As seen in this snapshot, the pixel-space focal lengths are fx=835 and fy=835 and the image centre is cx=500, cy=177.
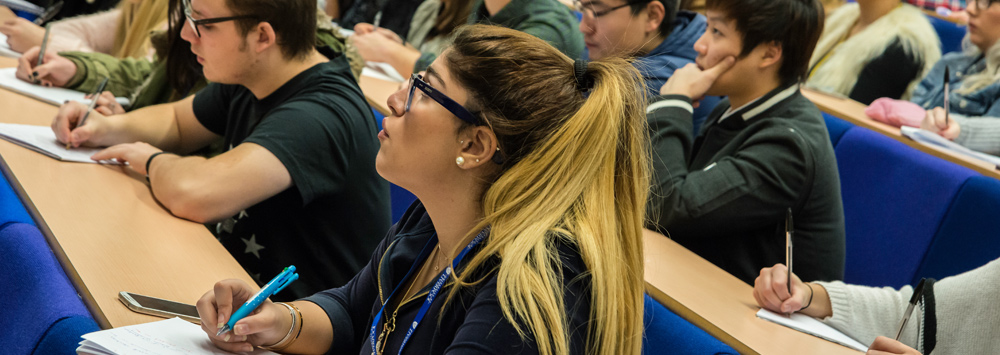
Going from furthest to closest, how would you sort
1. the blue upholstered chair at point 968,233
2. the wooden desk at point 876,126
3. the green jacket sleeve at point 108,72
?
the green jacket sleeve at point 108,72 < the wooden desk at point 876,126 < the blue upholstered chair at point 968,233

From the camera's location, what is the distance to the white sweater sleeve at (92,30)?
330 centimetres

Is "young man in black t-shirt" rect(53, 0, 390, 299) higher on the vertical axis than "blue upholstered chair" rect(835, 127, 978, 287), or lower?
higher

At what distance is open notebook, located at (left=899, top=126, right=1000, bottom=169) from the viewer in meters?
2.61

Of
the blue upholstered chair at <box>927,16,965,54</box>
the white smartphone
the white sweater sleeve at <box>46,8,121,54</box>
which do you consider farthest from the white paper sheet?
the blue upholstered chair at <box>927,16,965,54</box>

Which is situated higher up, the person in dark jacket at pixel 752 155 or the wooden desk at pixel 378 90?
the person in dark jacket at pixel 752 155

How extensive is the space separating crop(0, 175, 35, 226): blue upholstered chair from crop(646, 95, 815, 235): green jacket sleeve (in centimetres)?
122

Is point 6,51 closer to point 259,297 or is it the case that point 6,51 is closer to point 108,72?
point 108,72

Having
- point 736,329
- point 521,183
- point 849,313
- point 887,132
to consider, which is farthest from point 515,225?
point 887,132

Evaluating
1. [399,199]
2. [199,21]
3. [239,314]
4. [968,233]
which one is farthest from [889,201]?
[239,314]

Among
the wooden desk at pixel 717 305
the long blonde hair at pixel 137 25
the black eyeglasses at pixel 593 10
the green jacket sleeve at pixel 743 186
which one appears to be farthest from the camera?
the long blonde hair at pixel 137 25

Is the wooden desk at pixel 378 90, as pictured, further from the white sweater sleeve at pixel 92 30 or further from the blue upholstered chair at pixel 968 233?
the blue upholstered chair at pixel 968 233

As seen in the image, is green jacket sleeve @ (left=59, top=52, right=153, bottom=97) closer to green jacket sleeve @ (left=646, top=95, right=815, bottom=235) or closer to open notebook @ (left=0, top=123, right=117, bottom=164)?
open notebook @ (left=0, top=123, right=117, bottom=164)

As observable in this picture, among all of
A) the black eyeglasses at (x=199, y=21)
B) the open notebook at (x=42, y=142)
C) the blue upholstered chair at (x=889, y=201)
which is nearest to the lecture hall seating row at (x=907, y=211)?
the blue upholstered chair at (x=889, y=201)

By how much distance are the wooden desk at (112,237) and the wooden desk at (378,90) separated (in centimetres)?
83
